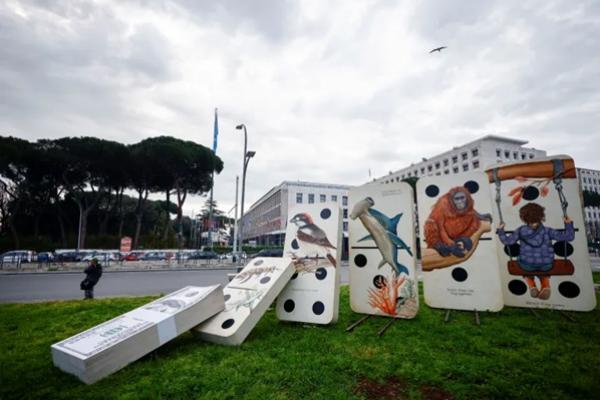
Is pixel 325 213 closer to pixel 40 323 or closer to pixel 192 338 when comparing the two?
pixel 192 338

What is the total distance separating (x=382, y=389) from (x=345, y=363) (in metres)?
0.66

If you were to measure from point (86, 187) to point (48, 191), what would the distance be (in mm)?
4530

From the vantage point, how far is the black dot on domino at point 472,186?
18.8 feet

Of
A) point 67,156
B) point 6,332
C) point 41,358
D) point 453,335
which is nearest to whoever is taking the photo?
point 41,358

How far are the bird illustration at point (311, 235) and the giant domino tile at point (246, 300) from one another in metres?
0.62

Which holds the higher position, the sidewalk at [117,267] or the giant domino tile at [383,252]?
the giant domino tile at [383,252]

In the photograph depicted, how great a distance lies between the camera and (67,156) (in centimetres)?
2959

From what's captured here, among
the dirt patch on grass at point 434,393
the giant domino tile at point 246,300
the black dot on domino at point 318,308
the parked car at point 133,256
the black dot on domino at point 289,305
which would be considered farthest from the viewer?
the parked car at point 133,256


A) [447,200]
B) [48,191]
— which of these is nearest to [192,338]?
[447,200]

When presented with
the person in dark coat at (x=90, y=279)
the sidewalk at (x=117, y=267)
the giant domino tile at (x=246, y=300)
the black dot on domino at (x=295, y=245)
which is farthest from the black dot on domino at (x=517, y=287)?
the sidewalk at (x=117, y=267)

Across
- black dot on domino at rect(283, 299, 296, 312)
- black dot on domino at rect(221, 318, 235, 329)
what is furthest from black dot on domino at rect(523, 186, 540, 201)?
black dot on domino at rect(221, 318, 235, 329)

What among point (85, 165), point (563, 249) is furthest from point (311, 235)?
point (85, 165)

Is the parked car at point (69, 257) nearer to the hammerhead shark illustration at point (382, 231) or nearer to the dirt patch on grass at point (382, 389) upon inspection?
the hammerhead shark illustration at point (382, 231)

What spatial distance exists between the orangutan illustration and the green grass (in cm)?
133
